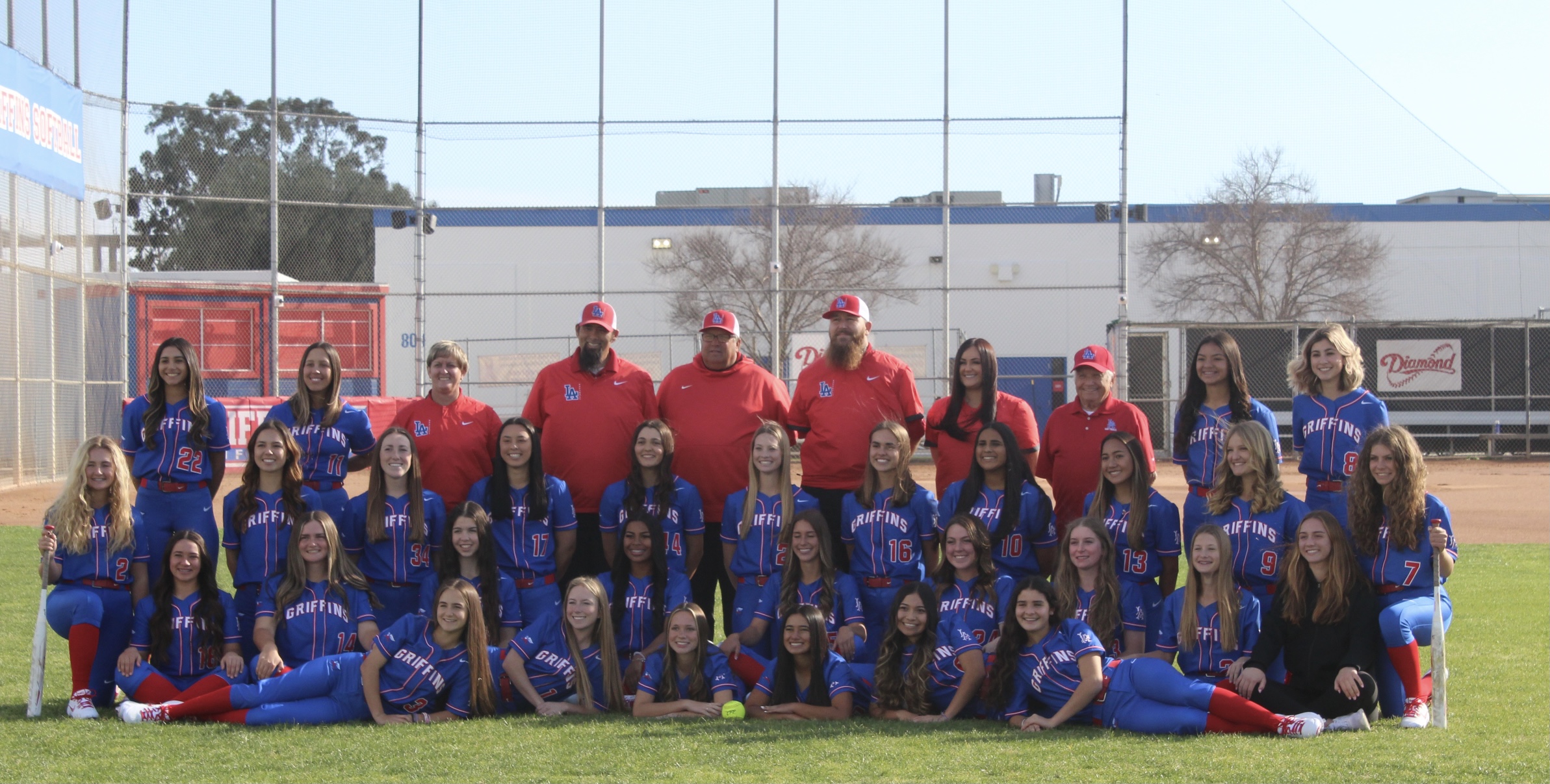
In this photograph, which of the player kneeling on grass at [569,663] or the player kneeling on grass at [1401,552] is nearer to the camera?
the player kneeling on grass at [1401,552]

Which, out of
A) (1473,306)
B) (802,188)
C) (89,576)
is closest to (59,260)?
(802,188)

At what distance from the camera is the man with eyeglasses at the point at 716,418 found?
6254 millimetres

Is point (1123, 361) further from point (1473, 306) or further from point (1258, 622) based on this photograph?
point (1473, 306)

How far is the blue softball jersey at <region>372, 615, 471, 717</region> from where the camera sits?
5.30 metres

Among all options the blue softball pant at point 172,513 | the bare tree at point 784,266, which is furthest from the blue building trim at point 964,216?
the blue softball pant at point 172,513

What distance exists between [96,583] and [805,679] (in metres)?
3.17

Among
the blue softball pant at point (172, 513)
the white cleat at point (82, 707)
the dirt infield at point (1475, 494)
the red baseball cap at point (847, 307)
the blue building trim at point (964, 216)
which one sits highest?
the blue building trim at point (964, 216)

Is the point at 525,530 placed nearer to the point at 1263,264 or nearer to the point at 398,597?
the point at 398,597

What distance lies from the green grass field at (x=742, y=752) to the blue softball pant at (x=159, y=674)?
0.88 ft

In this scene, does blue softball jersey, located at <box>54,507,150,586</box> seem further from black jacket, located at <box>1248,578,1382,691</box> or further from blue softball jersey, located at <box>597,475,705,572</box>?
black jacket, located at <box>1248,578,1382,691</box>

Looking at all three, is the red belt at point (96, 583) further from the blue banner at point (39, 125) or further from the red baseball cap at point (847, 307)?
the blue banner at point (39, 125)

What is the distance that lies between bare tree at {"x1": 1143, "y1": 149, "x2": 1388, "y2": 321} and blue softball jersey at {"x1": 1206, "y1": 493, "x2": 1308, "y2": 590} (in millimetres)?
21227

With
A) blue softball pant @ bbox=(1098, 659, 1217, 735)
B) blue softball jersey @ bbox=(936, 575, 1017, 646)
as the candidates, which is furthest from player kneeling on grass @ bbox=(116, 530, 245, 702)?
blue softball pant @ bbox=(1098, 659, 1217, 735)

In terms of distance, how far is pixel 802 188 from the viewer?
16406 millimetres
